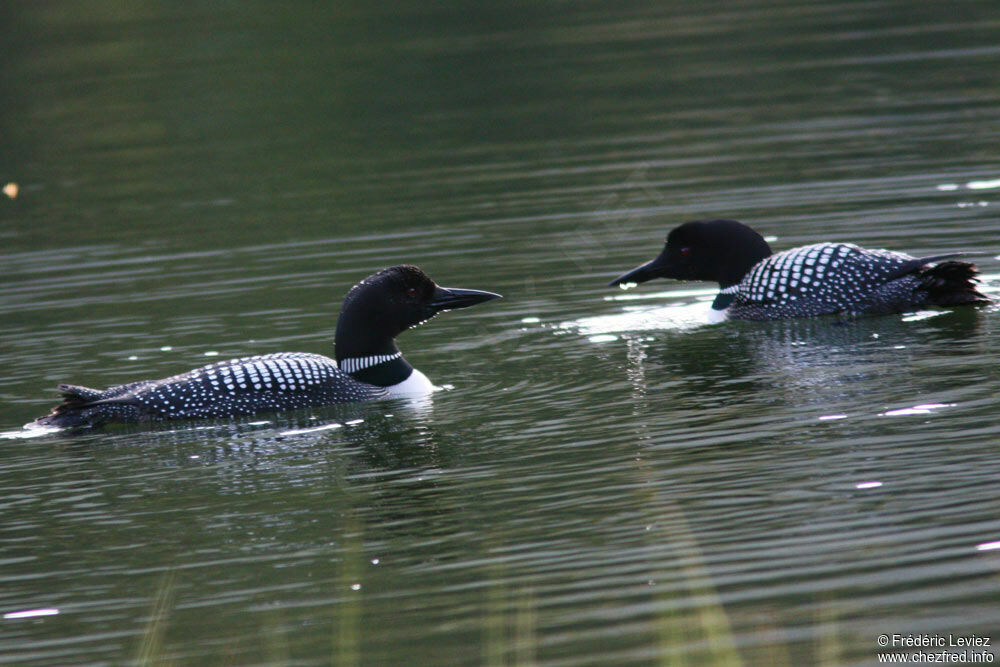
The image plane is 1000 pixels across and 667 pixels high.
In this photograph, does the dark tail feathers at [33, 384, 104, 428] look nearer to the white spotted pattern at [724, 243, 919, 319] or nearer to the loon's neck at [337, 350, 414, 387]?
the loon's neck at [337, 350, 414, 387]

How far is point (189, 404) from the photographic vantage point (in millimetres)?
7285

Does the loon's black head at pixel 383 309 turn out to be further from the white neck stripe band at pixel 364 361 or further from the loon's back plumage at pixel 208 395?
the loon's back plumage at pixel 208 395

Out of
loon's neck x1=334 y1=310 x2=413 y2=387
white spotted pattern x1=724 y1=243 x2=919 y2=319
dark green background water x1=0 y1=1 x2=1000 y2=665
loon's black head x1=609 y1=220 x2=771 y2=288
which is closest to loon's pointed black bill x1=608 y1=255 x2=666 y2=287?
loon's black head x1=609 y1=220 x2=771 y2=288

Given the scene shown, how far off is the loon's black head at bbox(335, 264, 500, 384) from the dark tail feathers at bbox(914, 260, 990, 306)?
2.21 m

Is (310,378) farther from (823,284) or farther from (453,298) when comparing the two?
(823,284)

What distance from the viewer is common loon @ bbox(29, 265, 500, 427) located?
7.26 m

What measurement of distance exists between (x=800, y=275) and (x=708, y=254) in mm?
790

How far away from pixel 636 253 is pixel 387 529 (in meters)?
5.38

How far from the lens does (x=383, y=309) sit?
25.6ft

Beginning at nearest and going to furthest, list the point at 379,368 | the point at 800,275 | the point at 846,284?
the point at 379,368, the point at 846,284, the point at 800,275

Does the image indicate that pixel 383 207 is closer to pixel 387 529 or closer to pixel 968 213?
pixel 968 213

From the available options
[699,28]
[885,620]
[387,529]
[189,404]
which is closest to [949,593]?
[885,620]

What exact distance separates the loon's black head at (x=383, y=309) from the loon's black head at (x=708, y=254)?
1.48 metres

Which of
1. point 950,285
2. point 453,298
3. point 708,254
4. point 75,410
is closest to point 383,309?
point 453,298
